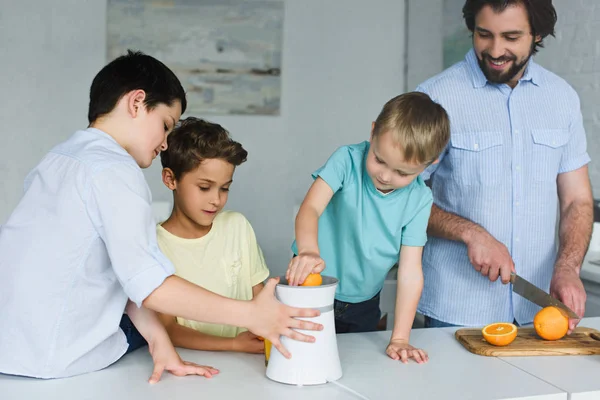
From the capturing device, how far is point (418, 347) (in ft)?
4.97

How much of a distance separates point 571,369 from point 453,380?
10.8 inches

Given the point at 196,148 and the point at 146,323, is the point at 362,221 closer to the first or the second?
the point at 196,148

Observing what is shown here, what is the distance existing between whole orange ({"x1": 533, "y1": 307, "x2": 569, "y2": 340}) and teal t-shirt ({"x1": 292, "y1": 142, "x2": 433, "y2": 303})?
310mm

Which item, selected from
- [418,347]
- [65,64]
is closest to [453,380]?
[418,347]

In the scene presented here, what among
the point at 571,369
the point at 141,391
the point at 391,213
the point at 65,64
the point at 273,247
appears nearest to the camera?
the point at 141,391

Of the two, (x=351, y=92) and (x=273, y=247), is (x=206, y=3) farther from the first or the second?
(x=273, y=247)

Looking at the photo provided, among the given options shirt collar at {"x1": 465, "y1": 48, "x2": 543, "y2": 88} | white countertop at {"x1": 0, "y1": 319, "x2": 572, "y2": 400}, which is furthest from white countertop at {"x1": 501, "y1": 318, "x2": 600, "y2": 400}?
shirt collar at {"x1": 465, "y1": 48, "x2": 543, "y2": 88}

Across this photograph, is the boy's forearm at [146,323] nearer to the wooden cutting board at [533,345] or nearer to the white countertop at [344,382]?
the white countertop at [344,382]

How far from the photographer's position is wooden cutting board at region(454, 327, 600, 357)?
4.78 feet

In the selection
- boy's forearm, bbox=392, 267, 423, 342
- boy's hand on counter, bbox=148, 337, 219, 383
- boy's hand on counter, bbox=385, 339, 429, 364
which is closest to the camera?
boy's hand on counter, bbox=148, 337, 219, 383

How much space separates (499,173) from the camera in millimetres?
1863

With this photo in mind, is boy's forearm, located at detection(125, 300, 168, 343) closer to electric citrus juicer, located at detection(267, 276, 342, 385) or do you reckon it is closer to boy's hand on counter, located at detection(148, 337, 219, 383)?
boy's hand on counter, located at detection(148, 337, 219, 383)

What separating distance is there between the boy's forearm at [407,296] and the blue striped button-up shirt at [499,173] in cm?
38

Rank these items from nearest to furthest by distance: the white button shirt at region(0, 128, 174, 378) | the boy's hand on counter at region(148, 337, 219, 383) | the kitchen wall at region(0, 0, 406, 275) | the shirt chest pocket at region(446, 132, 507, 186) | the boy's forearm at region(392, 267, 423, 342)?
the white button shirt at region(0, 128, 174, 378)
the boy's hand on counter at region(148, 337, 219, 383)
the boy's forearm at region(392, 267, 423, 342)
the shirt chest pocket at region(446, 132, 507, 186)
the kitchen wall at region(0, 0, 406, 275)
